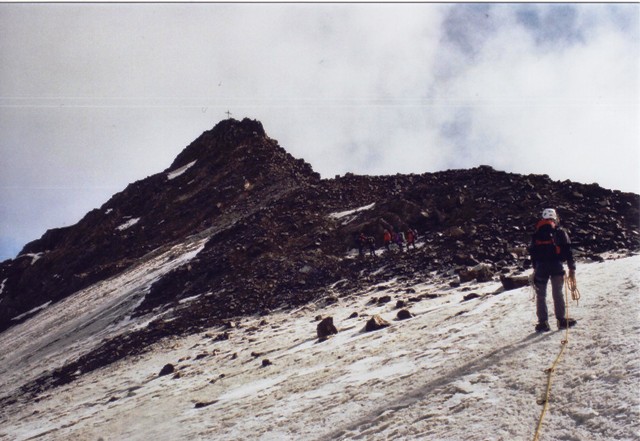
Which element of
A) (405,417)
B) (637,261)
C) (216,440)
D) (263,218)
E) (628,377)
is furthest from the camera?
(263,218)

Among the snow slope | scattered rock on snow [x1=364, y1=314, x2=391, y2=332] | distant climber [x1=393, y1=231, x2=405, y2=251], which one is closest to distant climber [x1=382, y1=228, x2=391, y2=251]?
distant climber [x1=393, y1=231, x2=405, y2=251]


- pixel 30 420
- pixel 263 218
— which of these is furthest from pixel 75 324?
pixel 30 420

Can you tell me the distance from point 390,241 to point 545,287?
14.5 m

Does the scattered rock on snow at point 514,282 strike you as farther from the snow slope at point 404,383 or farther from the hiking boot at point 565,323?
the hiking boot at point 565,323

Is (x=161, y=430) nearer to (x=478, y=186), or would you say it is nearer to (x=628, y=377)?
(x=628, y=377)

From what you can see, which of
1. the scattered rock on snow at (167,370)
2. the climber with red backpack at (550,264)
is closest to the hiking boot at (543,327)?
the climber with red backpack at (550,264)

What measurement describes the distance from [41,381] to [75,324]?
8.24m

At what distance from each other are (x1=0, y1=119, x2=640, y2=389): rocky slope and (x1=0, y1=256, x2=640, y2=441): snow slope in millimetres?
3842

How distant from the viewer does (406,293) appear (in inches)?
584

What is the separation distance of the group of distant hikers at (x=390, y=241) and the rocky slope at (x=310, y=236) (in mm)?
452

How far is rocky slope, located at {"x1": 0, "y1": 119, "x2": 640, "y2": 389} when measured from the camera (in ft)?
58.4

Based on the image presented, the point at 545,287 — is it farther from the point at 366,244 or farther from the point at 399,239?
the point at 366,244

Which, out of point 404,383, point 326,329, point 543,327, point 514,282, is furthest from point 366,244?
point 404,383

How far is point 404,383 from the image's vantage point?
6996mm
